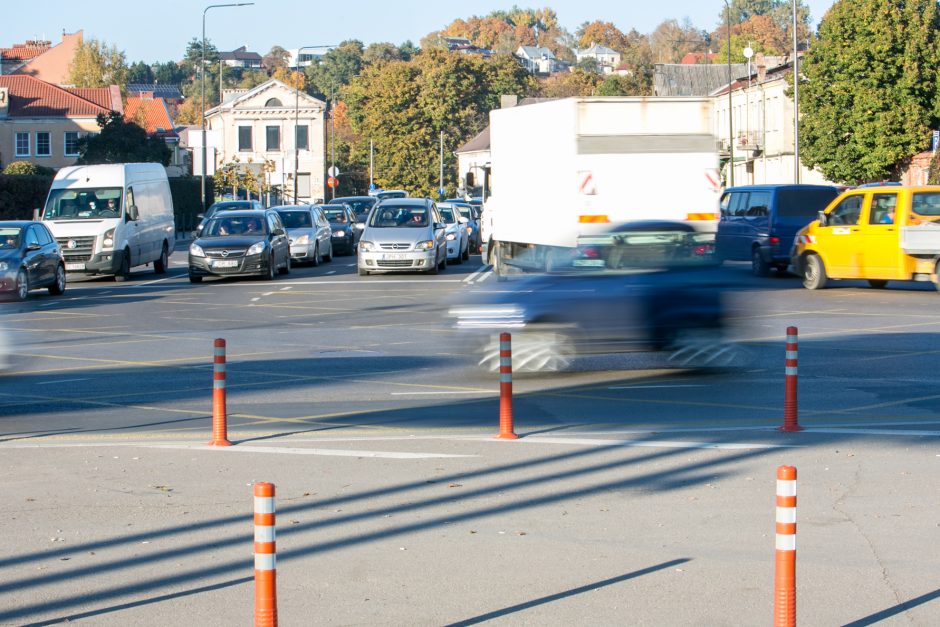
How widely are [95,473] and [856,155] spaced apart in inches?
2098

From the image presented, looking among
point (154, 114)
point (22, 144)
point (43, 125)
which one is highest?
point (154, 114)

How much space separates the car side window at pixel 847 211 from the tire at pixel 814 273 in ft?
2.72

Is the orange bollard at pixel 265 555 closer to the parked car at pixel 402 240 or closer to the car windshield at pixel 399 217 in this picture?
the parked car at pixel 402 240

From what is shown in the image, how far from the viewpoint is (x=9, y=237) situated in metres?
24.1

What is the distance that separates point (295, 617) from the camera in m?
5.82

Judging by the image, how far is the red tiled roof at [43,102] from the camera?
82162 mm

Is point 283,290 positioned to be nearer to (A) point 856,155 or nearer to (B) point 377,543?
(B) point 377,543

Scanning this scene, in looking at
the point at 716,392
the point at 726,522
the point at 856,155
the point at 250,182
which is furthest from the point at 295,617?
the point at 250,182

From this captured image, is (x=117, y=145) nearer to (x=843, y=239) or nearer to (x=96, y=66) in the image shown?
(x=96, y=66)

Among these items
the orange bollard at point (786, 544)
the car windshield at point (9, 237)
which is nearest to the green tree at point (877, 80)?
the car windshield at point (9, 237)

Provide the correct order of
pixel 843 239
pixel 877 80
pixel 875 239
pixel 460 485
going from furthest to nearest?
pixel 877 80 → pixel 843 239 → pixel 875 239 → pixel 460 485

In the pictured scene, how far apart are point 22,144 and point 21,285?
6293 cm

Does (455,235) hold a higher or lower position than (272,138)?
lower

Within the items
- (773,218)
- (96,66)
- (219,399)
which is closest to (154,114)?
(96,66)
